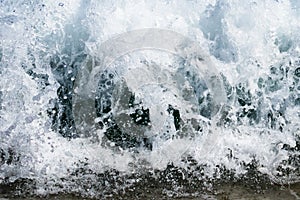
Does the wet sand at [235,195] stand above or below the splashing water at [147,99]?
below

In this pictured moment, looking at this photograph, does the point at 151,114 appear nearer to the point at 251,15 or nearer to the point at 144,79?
the point at 144,79

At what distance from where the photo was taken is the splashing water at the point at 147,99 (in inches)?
136

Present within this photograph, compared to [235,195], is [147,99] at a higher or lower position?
higher

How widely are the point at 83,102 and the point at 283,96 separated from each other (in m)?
1.65

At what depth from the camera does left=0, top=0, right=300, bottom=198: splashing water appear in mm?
3455

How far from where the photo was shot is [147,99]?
13.0ft

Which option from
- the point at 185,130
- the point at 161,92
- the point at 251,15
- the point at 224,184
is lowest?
the point at 224,184

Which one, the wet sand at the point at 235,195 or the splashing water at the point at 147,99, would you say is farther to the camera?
the splashing water at the point at 147,99

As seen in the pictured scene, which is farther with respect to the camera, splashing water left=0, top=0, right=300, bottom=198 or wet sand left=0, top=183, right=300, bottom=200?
splashing water left=0, top=0, right=300, bottom=198

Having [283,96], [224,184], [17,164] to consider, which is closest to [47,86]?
[17,164]

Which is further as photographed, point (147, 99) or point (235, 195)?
point (147, 99)

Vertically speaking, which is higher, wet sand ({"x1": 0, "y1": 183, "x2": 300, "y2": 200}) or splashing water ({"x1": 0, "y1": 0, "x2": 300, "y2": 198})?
splashing water ({"x1": 0, "y1": 0, "x2": 300, "y2": 198})

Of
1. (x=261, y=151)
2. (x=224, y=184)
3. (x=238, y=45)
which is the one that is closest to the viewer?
(x=224, y=184)

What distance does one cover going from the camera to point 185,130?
384 centimetres
